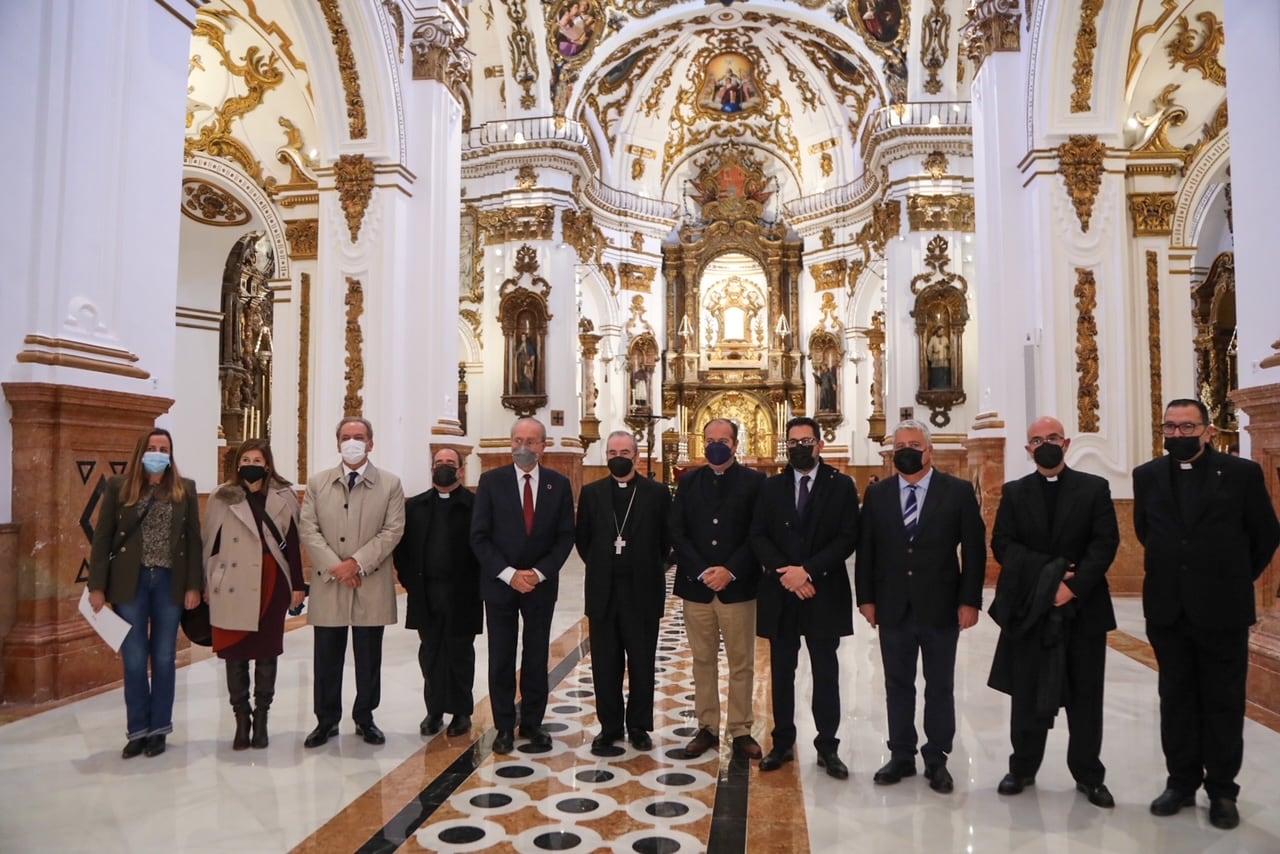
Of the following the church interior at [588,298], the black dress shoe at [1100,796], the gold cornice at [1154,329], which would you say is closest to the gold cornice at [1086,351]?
the church interior at [588,298]

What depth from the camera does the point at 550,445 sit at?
53.5ft

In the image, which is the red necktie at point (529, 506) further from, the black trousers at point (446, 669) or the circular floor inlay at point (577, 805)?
the circular floor inlay at point (577, 805)

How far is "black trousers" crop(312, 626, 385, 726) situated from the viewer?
4.67m

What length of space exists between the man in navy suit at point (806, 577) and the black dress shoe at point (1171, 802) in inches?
46.8

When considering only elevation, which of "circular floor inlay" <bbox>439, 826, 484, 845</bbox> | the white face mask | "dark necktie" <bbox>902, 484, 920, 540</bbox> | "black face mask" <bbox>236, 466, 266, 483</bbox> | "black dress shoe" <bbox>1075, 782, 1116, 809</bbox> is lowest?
"circular floor inlay" <bbox>439, 826, 484, 845</bbox>

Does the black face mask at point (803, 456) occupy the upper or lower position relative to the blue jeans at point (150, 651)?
upper

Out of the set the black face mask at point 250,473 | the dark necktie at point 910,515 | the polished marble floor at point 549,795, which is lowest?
the polished marble floor at point 549,795

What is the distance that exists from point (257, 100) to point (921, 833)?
453 inches

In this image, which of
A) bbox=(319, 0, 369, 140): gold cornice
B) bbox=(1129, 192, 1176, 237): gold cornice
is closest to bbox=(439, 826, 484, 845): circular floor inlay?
bbox=(319, 0, 369, 140): gold cornice

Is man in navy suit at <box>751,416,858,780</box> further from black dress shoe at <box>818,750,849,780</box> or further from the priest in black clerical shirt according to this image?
the priest in black clerical shirt

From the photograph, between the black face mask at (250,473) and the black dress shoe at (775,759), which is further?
the black face mask at (250,473)

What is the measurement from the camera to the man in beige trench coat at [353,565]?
4691 millimetres

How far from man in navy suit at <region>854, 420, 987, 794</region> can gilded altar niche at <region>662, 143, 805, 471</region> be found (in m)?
19.1

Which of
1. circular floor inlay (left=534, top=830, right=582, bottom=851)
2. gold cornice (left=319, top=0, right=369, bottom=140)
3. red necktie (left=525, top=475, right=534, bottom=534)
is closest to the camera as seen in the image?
circular floor inlay (left=534, top=830, right=582, bottom=851)
